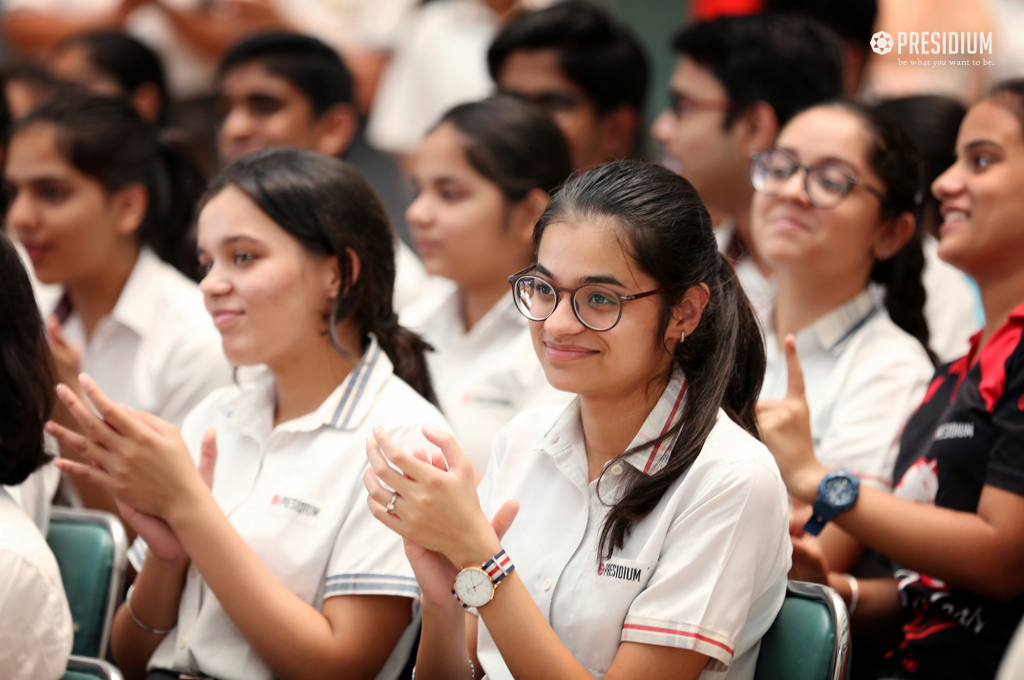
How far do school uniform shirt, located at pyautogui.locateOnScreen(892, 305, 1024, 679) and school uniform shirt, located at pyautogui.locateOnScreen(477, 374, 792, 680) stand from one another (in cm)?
47

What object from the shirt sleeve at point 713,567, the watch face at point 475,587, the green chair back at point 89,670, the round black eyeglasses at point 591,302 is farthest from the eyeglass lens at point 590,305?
the green chair back at point 89,670

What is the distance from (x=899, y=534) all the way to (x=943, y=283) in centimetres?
130

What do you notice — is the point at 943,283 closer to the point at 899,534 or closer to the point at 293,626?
the point at 899,534

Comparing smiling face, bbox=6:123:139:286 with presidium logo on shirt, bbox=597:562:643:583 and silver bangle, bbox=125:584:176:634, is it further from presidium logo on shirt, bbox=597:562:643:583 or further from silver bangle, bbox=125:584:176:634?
presidium logo on shirt, bbox=597:562:643:583

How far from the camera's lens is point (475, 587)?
143 cm

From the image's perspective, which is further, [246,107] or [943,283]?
[246,107]

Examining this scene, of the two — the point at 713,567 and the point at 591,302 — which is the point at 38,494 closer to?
the point at 591,302

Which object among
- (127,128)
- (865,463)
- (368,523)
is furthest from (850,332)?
(127,128)

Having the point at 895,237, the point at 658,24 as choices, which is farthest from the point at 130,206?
the point at 658,24

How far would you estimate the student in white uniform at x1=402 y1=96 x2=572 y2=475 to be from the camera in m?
2.68

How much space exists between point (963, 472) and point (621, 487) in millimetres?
742

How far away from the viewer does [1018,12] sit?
4.07 metres

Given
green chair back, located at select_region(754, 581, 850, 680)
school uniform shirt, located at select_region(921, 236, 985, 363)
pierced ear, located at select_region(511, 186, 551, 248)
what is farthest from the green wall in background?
green chair back, located at select_region(754, 581, 850, 680)

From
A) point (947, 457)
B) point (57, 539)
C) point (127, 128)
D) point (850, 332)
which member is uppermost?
point (127, 128)
